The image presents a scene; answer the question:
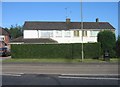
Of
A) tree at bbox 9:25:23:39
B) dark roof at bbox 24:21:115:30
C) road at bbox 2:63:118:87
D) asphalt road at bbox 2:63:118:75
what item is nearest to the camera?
road at bbox 2:63:118:87

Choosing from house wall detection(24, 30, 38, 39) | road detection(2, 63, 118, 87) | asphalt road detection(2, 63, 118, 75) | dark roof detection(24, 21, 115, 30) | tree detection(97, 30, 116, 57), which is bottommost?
asphalt road detection(2, 63, 118, 75)

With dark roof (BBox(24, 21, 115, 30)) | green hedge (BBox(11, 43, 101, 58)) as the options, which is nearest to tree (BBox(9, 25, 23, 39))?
dark roof (BBox(24, 21, 115, 30))

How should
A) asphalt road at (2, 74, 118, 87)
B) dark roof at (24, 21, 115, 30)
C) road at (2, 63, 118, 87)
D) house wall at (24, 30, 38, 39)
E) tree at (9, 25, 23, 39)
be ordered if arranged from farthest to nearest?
tree at (9, 25, 23, 39), dark roof at (24, 21, 115, 30), house wall at (24, 30, 38, 39), road at (2, 63, 118, 87), asphalt road at (2, 74, 118, 87)

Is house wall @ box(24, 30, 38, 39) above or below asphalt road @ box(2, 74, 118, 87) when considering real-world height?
above

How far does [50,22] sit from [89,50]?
1127 inches

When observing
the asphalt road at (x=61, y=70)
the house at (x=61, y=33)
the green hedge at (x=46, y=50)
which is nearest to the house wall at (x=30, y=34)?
the house at (x=61, y=33)

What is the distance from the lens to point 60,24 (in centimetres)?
7369

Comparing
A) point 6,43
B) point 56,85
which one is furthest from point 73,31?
point 56,85

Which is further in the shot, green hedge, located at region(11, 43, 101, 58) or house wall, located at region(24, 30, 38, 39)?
house wall, located at region(24, 30, 38, 39)

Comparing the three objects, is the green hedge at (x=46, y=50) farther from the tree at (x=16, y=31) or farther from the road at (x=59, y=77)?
the tree at (x=16, y=31)

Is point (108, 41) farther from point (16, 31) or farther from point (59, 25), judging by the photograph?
point (16, 31)

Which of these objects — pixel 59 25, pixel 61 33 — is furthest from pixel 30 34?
pixel 59 25

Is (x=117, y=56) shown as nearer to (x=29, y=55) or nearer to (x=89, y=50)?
(x=89, y=50)

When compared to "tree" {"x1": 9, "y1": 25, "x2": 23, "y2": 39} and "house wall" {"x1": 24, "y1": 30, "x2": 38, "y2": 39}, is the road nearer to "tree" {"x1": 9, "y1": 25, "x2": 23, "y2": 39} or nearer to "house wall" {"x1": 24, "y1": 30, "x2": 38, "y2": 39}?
"house wall" {"x1": 24, "y1": 30, "x2": 38, "y2": 39}
